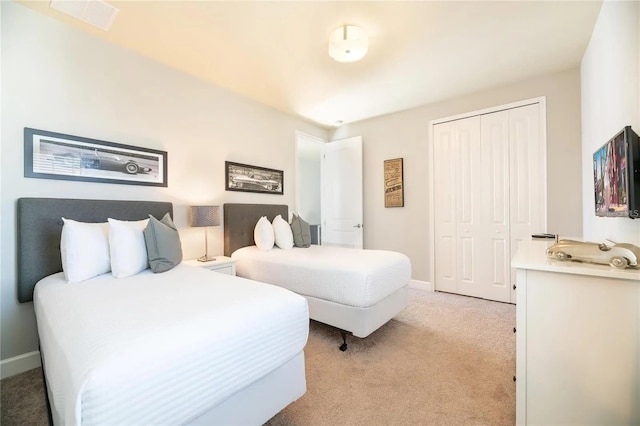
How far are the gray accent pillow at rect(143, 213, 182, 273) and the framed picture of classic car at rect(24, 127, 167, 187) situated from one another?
2.40 feet

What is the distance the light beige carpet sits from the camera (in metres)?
1.44

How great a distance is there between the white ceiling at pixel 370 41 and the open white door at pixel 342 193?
1212 millimetres

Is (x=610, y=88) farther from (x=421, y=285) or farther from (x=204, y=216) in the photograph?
(x=204, y=216)

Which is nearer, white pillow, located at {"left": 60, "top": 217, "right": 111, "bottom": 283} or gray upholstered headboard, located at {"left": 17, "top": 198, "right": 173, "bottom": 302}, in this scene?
white pillow, located at {"left": 60, "top": 217, "right": 111, "bottom": 283}

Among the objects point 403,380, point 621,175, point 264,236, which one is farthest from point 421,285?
point 621,175

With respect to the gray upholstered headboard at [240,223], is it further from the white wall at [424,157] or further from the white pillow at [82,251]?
the white wall at [424,157]

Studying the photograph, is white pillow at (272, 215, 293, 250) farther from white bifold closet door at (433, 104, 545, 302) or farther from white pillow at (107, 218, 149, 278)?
white bifold closet door at (433, 104, 545, 302)

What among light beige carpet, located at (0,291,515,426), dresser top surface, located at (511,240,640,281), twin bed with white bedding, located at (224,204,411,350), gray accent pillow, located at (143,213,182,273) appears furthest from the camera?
twin bed with white bedding, located at (224,204,411,350)

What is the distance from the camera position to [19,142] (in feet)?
6.23

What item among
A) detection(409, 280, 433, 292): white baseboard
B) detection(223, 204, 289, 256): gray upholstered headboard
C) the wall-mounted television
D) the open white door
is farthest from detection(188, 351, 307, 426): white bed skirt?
the open white door

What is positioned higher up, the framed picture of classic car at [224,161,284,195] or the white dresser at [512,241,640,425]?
the framed picture of classic car at [224,161,284,195]

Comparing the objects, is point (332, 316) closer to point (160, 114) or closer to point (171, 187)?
point (171, 187)

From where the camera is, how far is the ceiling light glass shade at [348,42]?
6.94ft

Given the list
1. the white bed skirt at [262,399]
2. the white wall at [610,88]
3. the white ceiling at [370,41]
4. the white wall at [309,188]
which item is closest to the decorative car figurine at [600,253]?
the white wall at [610,88]
